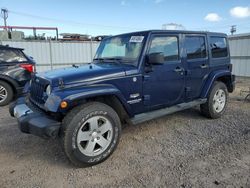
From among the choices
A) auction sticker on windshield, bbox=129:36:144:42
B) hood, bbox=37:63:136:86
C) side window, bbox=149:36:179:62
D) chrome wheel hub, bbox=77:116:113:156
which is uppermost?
auction sticker on windshield, bbox=129:36:144:42

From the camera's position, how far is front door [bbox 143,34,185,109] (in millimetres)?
3848

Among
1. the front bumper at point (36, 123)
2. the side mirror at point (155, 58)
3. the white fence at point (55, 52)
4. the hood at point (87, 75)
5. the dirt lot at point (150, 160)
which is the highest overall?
the white fence at point (55, 52)

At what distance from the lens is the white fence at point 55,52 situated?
1132cm

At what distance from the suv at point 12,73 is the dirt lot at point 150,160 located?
2.04m

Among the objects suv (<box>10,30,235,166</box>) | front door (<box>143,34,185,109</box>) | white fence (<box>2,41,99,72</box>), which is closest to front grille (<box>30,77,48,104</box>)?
suv (<box>10,30,235,166</box>)

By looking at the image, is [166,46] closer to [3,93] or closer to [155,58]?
[155,58]

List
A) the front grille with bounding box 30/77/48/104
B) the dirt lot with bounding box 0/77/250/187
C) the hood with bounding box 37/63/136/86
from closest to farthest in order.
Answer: the dirt lot with bounding box 0/77/250/187 < the hood with bounding box 37/63/136/86 < the front grille with bounding box 30/77/48/104

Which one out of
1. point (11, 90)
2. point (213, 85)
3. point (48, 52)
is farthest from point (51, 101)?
point (48, 52)

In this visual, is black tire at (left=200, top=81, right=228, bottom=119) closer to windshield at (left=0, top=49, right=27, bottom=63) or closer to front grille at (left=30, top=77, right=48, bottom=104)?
front grille at (left=30, top=77, right=48, bottom=104)

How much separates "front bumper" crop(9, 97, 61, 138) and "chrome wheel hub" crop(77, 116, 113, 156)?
13.5 inches

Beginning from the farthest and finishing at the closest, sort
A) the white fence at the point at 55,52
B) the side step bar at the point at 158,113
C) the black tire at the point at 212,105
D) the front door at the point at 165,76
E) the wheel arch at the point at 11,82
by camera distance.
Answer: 1. the white fence at the point at 55,52
2. the wheel arch at the point at 11,82
3. the black tire at the point at 212,105
4. the front door at the point at 165,76
5. the side step bar at the point at 158,113

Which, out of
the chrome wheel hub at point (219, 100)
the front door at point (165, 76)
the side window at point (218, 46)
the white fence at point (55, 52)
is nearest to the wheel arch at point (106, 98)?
the front door at point (165, 76)

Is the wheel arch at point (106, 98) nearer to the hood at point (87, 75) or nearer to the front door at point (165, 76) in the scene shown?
the hood at point (87, 75)

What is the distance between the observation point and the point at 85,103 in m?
3.24
